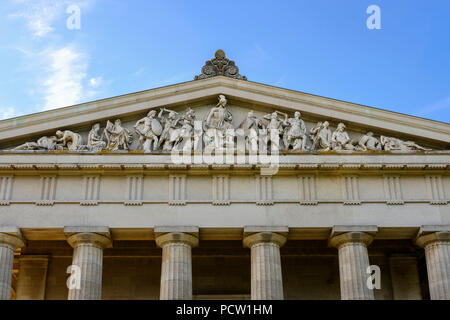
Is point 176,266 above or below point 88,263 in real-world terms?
below

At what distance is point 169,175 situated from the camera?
3312cm

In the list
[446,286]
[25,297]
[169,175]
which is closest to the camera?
[446,286]

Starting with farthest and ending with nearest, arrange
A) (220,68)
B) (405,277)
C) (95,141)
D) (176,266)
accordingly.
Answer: (405,277)
(220,68)
(95,141)
(176,266)

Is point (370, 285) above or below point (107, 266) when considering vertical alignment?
below

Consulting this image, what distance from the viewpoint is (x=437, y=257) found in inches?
1249

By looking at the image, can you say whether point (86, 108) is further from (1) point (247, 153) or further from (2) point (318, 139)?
(2) point (318, 139)

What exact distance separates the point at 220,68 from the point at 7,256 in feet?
42.1

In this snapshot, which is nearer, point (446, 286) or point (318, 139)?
point (446, 286)

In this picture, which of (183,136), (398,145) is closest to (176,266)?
(183,136)

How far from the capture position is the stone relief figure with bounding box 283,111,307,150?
33719 millimetres

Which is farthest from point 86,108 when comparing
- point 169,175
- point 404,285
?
point 404,285

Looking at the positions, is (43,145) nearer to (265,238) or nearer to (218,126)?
(218,126)

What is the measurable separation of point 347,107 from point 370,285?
813 cm

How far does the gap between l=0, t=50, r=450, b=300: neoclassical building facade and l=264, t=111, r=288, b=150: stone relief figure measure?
2.2 inches
